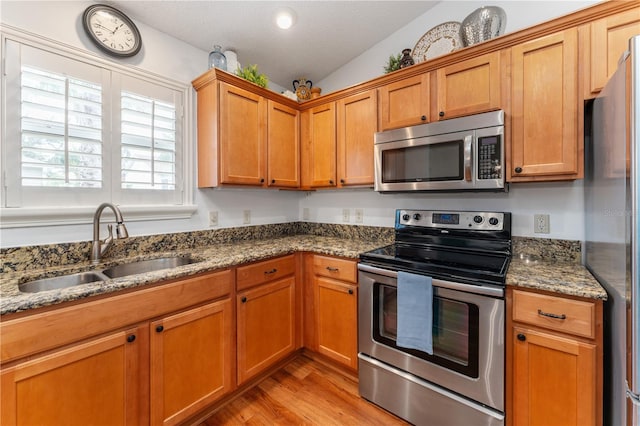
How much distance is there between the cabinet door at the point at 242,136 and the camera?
204cm

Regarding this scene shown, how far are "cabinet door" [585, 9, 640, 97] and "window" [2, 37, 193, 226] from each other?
256cm

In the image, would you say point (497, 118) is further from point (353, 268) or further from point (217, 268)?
point (217, 268)

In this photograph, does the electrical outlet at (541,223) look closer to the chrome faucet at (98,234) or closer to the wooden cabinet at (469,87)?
the wooden cabinet at (469,87)

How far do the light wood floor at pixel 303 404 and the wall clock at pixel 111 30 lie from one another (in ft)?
7.90

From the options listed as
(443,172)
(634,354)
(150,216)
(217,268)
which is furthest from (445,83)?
(150,216)

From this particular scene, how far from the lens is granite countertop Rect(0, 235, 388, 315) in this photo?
106cm

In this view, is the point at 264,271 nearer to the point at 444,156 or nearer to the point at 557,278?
the point at 444,156

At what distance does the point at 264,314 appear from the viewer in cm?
194

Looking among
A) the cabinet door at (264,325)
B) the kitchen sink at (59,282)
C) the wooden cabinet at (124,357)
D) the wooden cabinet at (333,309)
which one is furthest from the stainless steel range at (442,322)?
the kitchen sink at (59,282)

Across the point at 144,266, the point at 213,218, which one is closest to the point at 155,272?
the point at 144,266

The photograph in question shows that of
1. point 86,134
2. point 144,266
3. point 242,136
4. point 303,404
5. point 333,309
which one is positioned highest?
point 242,136

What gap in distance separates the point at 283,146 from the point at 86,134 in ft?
4.52

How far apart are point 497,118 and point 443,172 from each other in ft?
1.36

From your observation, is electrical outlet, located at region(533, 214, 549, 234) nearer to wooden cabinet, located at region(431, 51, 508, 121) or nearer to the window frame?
wooden cabinet, located at region(431, 51, 508, 121)
